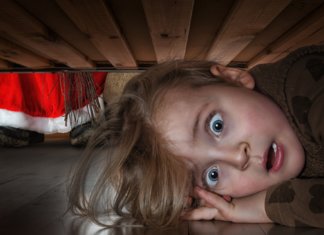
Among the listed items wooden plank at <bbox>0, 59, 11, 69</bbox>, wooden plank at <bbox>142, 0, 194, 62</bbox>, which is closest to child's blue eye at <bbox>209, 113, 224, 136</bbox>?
wooden plank at <bbox>142, 0, 194, 62</bbox>

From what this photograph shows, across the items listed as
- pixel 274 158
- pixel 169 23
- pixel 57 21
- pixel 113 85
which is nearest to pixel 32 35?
pixel 57 21

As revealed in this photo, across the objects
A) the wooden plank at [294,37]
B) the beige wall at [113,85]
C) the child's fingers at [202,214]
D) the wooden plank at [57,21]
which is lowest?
the child's fingers at [202,214]

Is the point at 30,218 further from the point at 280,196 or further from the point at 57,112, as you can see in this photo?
the point at 57,112

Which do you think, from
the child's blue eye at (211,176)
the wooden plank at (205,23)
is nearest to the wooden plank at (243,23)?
the wooden plank at (205,23)

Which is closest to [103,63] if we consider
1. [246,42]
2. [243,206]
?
[246,42]

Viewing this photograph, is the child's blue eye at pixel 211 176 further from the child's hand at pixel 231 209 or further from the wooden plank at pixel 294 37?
the wooden plank at pixel 294 37

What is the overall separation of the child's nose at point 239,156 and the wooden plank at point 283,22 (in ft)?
1.49

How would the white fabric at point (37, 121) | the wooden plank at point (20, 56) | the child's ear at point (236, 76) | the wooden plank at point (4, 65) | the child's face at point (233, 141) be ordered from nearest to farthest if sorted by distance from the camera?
the child's face at point (233, 141) < the child's ear at point (236, 76) < the wooden plank at point (20, 56) < the wooden plank at point (4, 65) < the white fabric at point (37, 121)

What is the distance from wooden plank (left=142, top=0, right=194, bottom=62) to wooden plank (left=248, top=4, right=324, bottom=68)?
30cm

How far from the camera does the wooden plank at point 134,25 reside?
943 mm

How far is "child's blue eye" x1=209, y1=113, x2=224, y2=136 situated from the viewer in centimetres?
63

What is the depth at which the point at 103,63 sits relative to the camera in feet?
5.35

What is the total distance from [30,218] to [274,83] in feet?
1.55

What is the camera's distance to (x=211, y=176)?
2.17 ft
